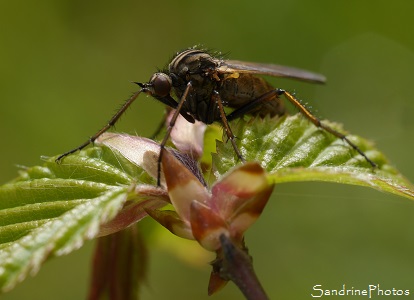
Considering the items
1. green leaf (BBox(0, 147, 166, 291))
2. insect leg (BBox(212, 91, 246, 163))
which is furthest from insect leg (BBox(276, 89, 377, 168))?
green leaf (BBox(0, 147, 166, 291))

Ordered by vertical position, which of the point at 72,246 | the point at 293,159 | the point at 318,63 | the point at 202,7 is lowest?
the point at 72,246

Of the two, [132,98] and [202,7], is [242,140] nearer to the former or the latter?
[132,98]

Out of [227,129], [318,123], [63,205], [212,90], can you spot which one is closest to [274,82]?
[212,90]

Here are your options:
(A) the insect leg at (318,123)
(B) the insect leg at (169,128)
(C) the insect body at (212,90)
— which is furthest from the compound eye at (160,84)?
(A) the insect leg at (318,123)

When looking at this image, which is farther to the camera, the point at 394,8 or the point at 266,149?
the point at 394,8

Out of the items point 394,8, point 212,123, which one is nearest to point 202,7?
point 394,8

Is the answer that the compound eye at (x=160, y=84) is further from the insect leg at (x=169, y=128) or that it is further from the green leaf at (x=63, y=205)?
the green leaf at (x=63, y=205)
